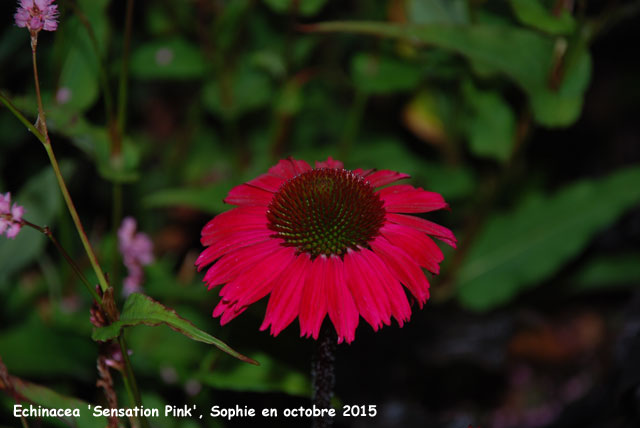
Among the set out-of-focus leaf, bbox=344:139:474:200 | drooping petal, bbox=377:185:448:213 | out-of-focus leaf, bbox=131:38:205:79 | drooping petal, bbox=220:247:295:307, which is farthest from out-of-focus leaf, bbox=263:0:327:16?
drooping petal, bbox=220:247:295:307

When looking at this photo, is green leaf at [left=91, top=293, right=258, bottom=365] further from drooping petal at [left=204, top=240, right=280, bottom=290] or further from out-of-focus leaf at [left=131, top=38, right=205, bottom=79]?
out-of-focus leaf at [left=131, top=38, right=205, bottom=79]

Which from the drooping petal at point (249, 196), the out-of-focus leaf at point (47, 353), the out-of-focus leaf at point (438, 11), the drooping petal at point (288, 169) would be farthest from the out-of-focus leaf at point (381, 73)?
the out-of-focus leaf at point (47, 353)

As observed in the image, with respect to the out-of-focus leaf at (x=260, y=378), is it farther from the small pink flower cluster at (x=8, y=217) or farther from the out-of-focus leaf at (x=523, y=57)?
the out-of-focus leaf at (x=523, y=57)

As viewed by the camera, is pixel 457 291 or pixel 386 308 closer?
pixel 386 308

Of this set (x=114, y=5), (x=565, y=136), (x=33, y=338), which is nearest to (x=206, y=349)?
(x=33, y=338)

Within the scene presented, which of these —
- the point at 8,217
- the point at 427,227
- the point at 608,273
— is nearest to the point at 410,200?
the point at 427,227

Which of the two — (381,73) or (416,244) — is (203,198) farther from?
(416,244)

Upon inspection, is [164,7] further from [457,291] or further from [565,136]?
[565,136]
